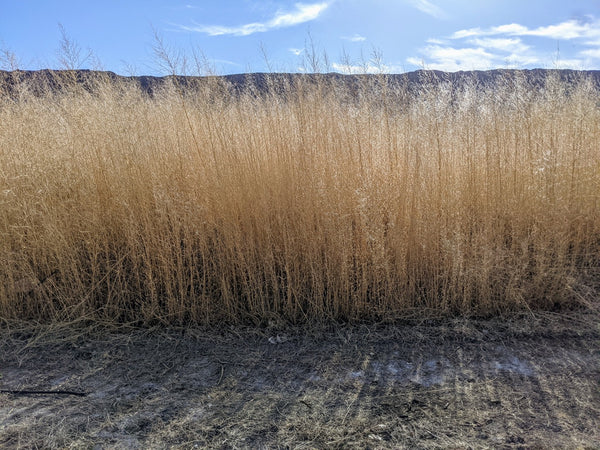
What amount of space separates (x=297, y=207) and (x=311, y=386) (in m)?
1.45

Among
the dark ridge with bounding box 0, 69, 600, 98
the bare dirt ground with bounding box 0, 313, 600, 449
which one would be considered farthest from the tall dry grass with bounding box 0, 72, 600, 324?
the bare dirt ground with bounding box 0, 313, 600, 449

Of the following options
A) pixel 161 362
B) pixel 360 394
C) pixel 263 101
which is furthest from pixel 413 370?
pixel 263 101

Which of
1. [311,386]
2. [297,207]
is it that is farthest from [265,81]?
[311,386]

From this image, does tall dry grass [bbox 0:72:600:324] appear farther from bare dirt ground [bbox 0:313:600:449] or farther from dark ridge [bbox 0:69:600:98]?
bare dirt ground [bbox 0:313:600:449]

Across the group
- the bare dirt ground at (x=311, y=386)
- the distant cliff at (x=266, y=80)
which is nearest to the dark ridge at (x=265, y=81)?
the distant cliff at (x=266, y=80)

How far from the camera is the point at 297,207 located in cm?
344

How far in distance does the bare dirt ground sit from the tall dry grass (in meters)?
0.30

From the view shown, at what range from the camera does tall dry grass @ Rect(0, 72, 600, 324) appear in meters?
3.37

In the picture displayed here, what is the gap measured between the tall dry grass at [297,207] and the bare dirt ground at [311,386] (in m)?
0.30

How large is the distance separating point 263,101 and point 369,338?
2.49 meters

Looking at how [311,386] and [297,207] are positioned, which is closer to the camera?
[311,386]

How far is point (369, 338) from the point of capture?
3070mm

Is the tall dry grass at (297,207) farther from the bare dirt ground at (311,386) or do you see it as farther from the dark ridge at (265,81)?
the bare dirt ground at (311,386)

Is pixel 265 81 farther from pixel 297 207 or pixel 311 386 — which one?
pixel 311 386
